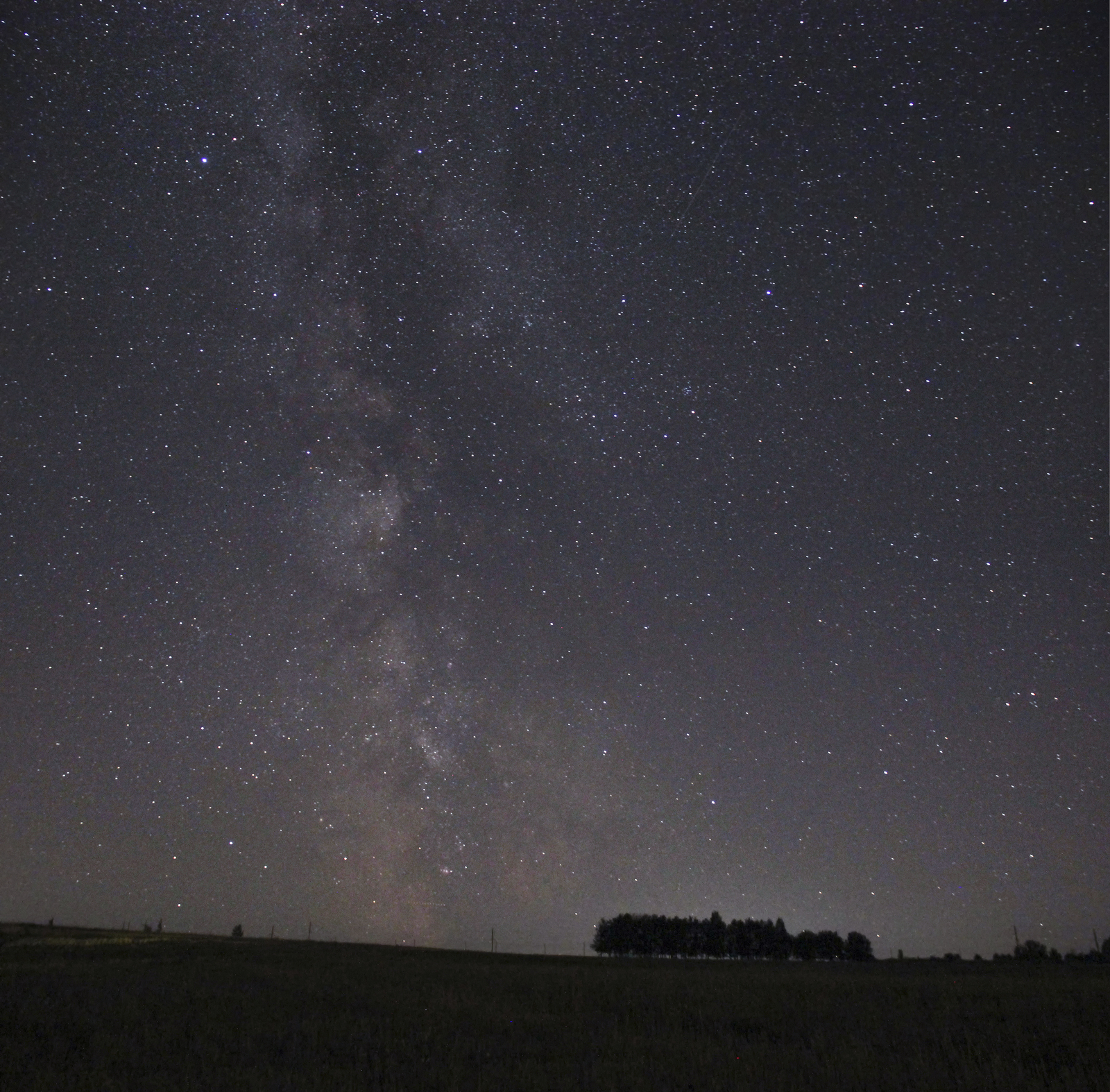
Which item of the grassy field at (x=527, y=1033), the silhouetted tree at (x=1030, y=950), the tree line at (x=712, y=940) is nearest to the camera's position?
the grassy field at (x=527, y=1033)

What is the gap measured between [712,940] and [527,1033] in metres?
98.8

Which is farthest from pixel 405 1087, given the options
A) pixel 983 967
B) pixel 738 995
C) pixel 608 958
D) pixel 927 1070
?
pixel 608 958

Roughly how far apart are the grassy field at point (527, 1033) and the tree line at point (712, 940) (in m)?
84.3

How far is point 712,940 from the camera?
10150 centimetres

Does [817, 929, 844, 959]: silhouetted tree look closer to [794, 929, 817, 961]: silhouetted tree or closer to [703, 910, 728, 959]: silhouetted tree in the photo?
[794, 929, 817, 961]: silhouetted tree

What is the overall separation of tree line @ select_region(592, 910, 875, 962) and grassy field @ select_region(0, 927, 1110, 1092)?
8429 cm

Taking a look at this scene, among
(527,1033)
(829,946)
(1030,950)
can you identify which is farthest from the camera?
(829,946)

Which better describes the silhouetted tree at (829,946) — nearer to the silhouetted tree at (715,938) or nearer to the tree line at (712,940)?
the tree line at (712,940)

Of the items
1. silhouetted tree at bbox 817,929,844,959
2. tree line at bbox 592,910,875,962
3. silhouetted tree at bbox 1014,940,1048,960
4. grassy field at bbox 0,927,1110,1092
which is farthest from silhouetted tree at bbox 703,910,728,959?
grassy field at bbox 0,927,1110,1092

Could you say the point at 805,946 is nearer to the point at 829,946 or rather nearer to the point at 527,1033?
the point at 829,946

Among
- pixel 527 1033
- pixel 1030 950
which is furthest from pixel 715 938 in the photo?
pixel 527 1033

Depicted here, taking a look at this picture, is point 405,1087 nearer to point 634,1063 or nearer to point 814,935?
point 634,1063

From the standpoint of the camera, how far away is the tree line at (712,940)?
101 metres

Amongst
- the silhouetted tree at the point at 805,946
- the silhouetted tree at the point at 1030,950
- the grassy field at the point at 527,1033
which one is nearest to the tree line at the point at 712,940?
the silhouetted tree at the point at 805,946
